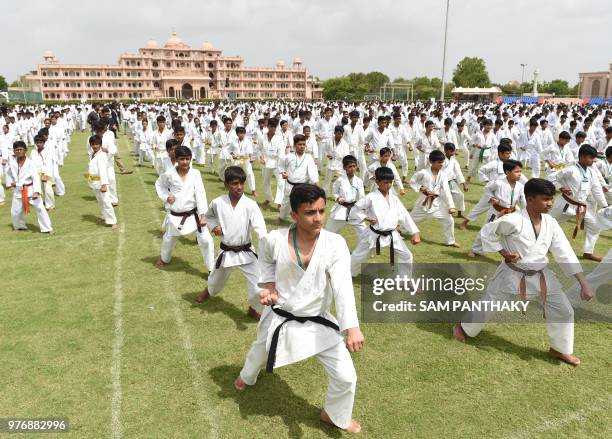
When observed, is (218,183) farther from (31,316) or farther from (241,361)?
(241,361)

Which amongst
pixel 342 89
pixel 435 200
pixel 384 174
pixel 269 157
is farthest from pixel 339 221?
pixel 342 89

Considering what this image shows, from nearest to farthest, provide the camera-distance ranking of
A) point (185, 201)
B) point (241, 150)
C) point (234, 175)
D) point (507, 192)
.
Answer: point (234, 175) → point (185, 201) → point (507, 192) → point (241, 150)

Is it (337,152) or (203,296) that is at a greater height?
(337,152)

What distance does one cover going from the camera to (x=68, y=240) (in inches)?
293

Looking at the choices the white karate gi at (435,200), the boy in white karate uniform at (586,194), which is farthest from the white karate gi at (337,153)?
the boy in white karate uniform at (586,194)

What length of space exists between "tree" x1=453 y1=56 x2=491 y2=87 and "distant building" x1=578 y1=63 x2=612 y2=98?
19.3 meters

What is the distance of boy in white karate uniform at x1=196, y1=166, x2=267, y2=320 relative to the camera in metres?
4.66

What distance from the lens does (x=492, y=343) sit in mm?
4352

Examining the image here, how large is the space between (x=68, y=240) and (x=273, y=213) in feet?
12.8

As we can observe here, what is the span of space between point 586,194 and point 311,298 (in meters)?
5.63

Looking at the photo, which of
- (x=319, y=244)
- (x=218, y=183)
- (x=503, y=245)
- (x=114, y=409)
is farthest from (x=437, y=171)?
(x=218, y=183)

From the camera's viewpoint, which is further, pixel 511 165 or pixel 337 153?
pixel 337 153

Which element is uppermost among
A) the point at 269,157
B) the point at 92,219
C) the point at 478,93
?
the point at 478,93

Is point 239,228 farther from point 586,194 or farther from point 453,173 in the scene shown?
point 586,194
